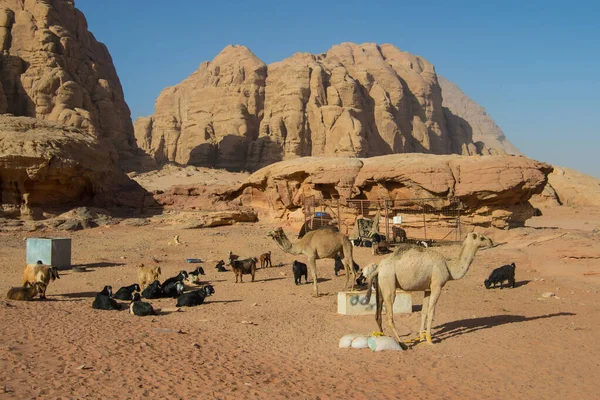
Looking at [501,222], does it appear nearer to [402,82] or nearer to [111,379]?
[111,379]

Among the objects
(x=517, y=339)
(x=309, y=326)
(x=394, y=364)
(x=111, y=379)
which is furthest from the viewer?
(x=309, y=326)

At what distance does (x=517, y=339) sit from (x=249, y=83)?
75688 millimetres

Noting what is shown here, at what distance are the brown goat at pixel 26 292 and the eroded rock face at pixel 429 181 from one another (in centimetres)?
1829

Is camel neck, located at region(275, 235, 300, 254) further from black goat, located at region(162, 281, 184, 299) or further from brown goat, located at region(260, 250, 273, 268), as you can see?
brown goat, located at region(260, 250, 273, 268)

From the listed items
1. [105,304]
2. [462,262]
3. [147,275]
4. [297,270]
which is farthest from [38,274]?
[462,262]

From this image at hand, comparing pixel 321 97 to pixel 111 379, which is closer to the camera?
pixel 111 379

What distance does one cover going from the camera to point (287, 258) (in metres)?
22.9

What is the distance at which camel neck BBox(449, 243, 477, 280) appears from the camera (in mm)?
10242

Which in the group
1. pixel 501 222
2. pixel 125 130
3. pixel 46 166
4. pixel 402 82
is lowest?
pixel 501 222

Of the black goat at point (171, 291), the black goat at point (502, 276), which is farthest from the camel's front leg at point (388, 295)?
the black goat at point (502, 276)

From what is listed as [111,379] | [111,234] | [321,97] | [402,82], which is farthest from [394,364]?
[402,82]

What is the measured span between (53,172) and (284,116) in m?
48.5

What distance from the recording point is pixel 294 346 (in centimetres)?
959

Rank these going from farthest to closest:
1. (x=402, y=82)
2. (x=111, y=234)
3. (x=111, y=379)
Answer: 1. (x=402, y=82)
2. (x=111, y=234)
3. (x=111, y=379)
